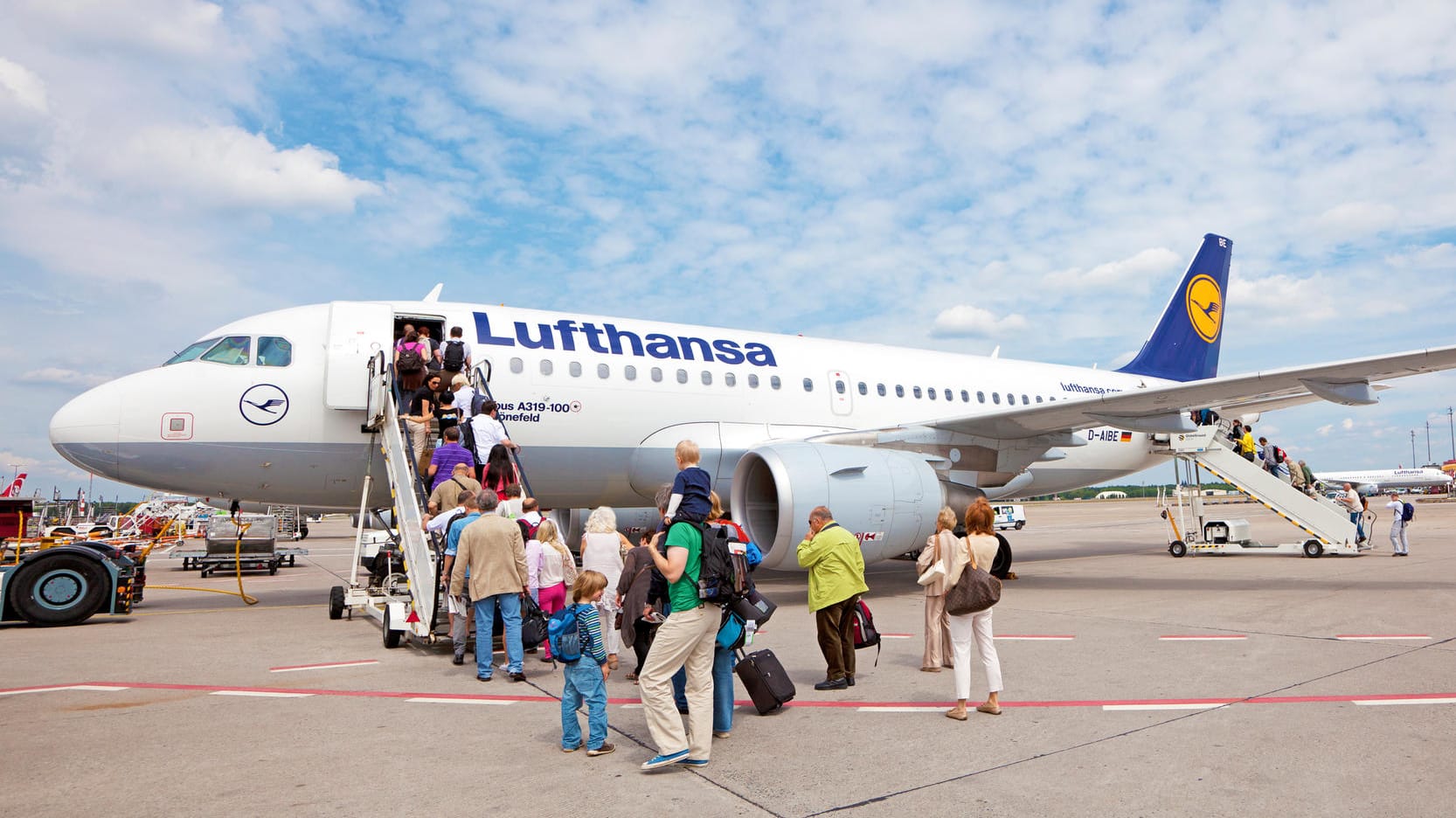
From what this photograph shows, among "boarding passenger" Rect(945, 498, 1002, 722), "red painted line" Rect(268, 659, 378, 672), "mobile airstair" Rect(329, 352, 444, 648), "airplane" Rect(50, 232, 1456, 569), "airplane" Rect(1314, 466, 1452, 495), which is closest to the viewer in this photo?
"boarding passenger" Rect(945, 498, 1002, 722)

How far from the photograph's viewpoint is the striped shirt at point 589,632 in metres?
4.70

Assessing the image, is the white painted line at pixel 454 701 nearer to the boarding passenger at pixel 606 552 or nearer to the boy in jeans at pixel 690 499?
the boarding passenger at pixel 606 552

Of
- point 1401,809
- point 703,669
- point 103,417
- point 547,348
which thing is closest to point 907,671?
point 703,669

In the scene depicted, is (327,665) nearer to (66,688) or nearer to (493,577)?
(66,688)

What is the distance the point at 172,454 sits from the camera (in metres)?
9.48

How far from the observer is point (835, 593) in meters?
6.23

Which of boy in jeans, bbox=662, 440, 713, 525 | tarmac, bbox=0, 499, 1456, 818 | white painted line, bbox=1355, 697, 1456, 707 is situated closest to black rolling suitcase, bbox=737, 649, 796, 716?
tarmac, bbox=0, 499, 1456, 818

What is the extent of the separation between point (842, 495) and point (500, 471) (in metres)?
3.84

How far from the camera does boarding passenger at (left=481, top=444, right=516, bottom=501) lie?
27.9ft

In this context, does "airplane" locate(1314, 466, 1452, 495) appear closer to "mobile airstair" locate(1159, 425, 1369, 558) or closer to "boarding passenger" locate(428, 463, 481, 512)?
"mobile airstair" locate(1159, 425, 1369, 558)

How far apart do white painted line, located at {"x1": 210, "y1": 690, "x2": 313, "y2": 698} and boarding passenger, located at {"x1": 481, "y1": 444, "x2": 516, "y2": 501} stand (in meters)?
2.73

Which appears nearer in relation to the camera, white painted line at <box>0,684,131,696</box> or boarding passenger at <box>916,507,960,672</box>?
white painted line at <box>0,684,131,696</box>

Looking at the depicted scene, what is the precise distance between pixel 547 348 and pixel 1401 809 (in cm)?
961

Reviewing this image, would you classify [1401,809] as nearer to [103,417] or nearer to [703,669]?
[703,669]
